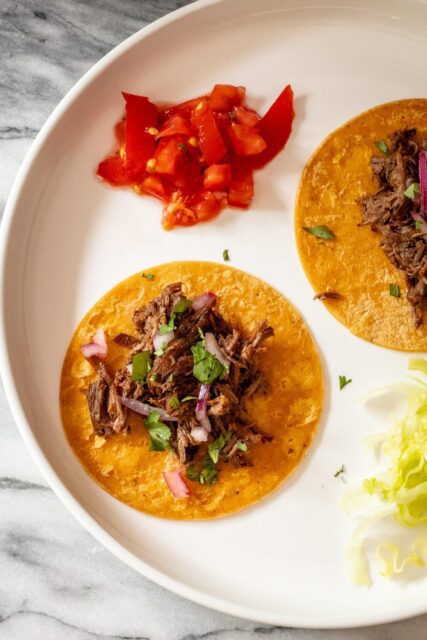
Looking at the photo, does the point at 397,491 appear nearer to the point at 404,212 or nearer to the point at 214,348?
the point at 214,348

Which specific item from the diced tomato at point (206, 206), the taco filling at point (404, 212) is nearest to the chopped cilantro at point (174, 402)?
the diced tomato at point (206, 206)

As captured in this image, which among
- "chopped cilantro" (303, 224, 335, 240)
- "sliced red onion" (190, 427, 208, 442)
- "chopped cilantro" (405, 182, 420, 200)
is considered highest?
"chopped cilantro" (405, 182, 420, 200)

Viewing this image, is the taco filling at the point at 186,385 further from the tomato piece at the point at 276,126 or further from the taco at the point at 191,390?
the tomato piece at the point at 276,126

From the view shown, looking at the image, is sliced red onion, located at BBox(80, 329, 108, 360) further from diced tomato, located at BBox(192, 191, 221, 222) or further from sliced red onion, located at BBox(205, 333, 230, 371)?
diced tomato, located at BBox(192, 191, 221, 222)

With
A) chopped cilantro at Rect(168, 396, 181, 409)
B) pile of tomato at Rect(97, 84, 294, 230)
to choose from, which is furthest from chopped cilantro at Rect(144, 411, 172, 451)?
pile of tomato at Rect(97, 84, 294, 230)

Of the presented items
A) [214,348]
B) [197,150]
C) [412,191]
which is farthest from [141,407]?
[412,191]

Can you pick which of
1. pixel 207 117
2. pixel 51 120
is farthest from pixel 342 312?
pixel 51 120
